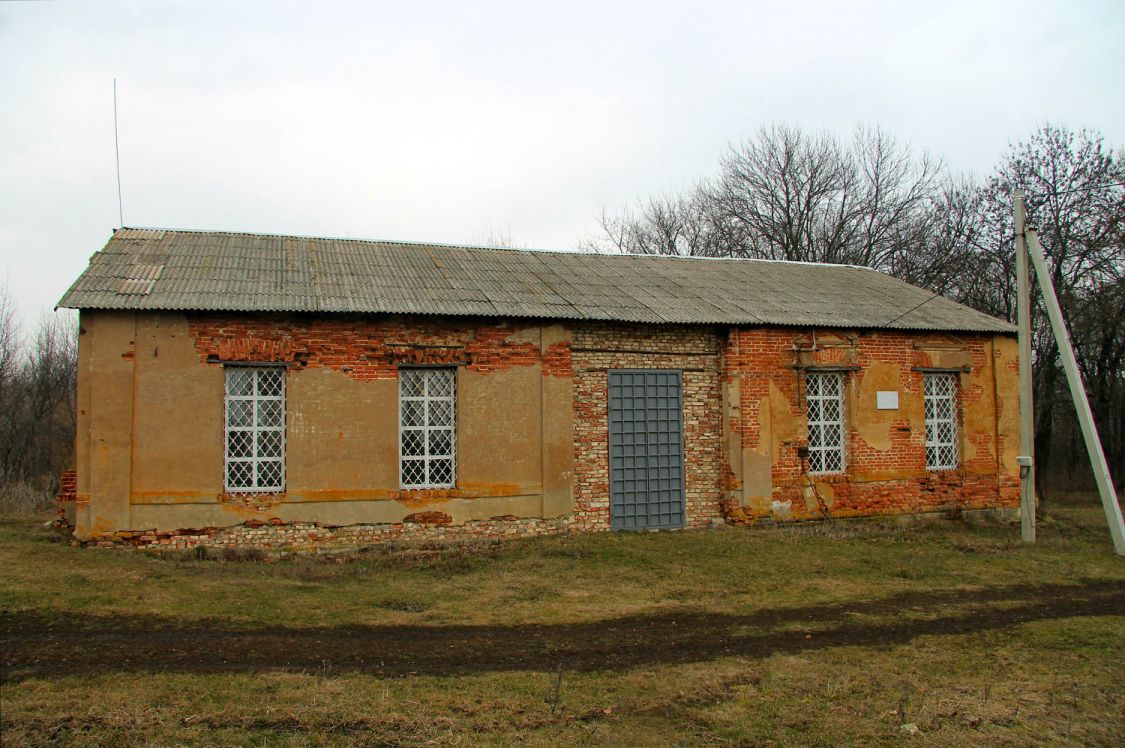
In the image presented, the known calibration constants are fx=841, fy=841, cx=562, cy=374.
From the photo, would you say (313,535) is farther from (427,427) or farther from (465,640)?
(465,640)

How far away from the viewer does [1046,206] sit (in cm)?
2195

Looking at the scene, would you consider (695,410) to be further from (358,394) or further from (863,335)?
(358,394)

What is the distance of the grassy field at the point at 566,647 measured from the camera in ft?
17.9

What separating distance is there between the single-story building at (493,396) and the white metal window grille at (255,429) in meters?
0.03

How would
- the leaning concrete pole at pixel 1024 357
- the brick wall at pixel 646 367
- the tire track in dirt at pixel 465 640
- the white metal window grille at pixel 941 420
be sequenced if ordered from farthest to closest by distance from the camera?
1. the white metal window grille at pixel 941 420
2. the brick wall at pixel 646 367
3. the leaning concrete pole at pixel 1024 357
4. the tire track in dirt at pixel 465 640

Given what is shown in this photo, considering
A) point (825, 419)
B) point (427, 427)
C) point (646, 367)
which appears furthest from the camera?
point (825, 419)

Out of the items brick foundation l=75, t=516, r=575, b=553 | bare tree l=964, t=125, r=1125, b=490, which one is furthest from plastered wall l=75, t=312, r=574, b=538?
bare tree l=964, t=125, r=1125, b=490

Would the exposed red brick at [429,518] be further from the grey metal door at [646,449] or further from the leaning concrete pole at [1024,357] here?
the leaning concrete pole at [1024,357]

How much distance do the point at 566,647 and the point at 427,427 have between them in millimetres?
5456

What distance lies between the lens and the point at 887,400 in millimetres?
14586

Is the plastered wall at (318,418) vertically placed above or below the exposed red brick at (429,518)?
above

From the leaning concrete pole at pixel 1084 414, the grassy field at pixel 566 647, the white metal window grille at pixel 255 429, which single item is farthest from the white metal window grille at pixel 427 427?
the leaning concrete pole at pixel 1084 414

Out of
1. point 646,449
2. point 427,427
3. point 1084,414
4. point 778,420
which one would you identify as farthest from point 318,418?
point 1084,414

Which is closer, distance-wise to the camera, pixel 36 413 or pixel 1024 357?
pixel 1024 357
